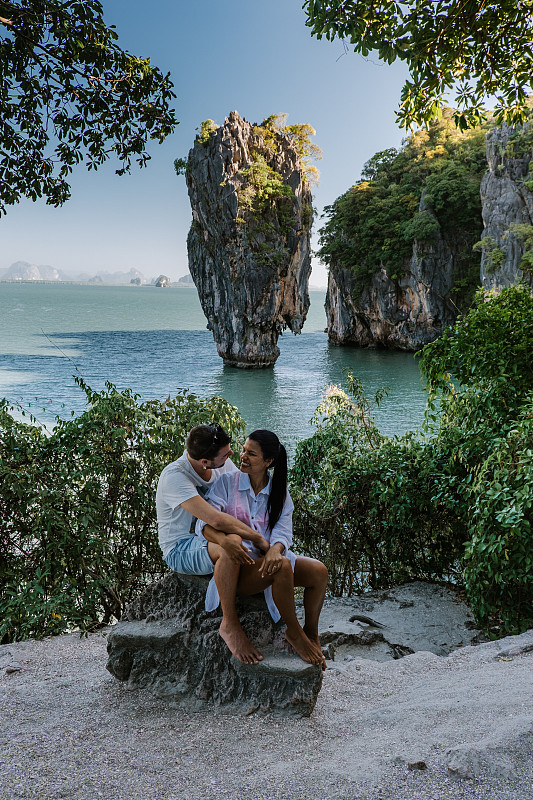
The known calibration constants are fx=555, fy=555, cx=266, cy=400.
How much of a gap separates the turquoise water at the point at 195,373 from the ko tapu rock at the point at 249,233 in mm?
3709

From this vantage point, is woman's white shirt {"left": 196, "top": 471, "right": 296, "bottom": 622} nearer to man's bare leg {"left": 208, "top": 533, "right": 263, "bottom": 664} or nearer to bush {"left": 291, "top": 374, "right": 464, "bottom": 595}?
man's bare leg {"left": 208, "top": 533, "right": 263, "bottom": 664}

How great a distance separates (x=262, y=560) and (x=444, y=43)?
16.0 ft

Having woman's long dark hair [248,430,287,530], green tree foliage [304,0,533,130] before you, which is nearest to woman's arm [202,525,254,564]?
woman's long dark hair [248,430,287,530]

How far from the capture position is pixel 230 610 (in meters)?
3.21

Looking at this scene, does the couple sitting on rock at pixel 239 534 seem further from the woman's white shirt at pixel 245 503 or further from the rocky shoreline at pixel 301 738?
the rocky shoreline at pixel 301 738

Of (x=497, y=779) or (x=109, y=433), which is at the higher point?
(x=109, y=433)

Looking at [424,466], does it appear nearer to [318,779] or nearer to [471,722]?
[471,722]

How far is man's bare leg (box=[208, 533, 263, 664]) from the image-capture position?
3164 millimetres

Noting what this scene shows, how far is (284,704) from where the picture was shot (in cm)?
312

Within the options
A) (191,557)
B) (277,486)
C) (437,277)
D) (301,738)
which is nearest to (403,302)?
(437,277)

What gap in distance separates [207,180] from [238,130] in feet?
12.6

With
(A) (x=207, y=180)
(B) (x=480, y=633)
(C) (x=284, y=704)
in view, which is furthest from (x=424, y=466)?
(A) (x=207, y=180)

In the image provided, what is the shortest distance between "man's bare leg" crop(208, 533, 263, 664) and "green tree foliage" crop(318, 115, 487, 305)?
3992 centimetres

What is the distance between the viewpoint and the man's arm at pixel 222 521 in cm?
329
